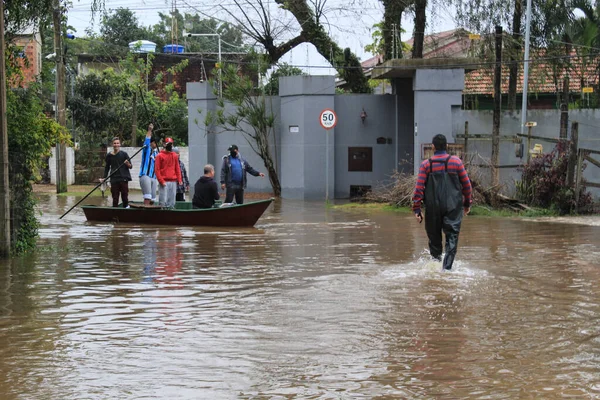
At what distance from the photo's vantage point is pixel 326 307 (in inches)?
369

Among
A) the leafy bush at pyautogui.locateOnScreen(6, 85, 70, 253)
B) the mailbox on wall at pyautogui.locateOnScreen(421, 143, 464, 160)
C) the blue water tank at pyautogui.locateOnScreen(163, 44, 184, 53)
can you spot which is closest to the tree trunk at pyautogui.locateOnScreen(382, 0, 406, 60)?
the mailbox on wall at pyautogui.locateOnScreen(421, 143, 464, 160)

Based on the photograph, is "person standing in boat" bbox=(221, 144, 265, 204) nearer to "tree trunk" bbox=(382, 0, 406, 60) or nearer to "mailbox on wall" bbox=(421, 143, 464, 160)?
"mailbox on wall" bbox=(421, 143, 464, 160)

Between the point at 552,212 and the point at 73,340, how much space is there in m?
15.4

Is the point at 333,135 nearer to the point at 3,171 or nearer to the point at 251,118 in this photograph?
the point at 251,118

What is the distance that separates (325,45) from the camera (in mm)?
33656

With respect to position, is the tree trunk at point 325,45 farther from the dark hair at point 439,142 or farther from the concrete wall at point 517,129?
the dark hair at point 439,142

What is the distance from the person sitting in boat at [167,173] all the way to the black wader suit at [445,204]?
27.2 feet

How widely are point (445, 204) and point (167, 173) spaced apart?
8712 millimetres

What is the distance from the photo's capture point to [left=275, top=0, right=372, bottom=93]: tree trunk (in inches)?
1287

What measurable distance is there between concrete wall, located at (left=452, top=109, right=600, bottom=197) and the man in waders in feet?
42.1

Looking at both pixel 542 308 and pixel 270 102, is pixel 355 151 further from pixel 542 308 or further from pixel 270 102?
pixel 542 308

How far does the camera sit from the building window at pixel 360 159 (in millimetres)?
28547

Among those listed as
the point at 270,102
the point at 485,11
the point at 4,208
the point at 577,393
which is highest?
the point at 485,11

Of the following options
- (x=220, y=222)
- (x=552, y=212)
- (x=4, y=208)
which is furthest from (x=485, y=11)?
(x=4, y=208)
